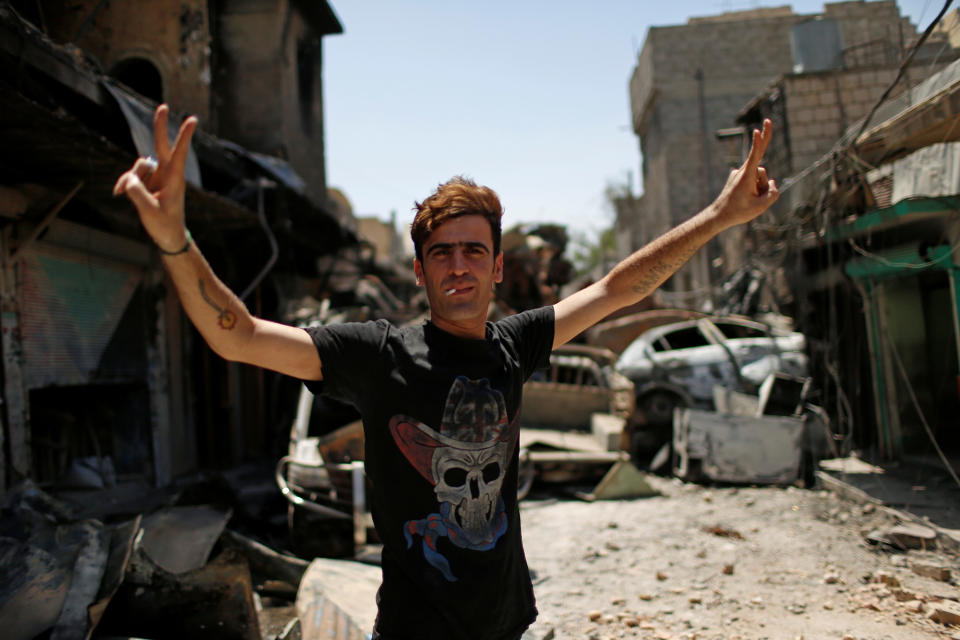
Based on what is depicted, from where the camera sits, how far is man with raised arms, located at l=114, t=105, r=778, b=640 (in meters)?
1.43

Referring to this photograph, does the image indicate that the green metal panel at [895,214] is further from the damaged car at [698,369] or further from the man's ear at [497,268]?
the man's ear at [497,268]

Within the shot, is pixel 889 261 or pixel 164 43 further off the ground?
pixel 164 43

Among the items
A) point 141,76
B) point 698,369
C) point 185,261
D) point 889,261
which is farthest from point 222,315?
point 141,76

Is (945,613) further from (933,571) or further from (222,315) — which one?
(222,315)

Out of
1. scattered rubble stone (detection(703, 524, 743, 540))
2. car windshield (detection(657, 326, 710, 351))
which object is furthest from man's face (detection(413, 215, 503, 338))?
car windshield (detection(657, 326, 710, 351))

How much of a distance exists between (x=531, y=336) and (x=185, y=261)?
1033 millimetres

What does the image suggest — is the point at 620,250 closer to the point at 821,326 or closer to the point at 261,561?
the point at 821,326

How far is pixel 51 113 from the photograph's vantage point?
4203 millimetres

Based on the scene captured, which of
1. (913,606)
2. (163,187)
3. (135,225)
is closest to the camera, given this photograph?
(163,187)

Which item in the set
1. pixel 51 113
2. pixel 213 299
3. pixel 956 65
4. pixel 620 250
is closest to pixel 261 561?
pixel 51 113

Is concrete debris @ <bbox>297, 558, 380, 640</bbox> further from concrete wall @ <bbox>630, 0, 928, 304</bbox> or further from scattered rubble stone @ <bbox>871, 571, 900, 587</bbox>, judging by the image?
concrete wall @ <bbox>630, 0, 928, 304</bbox>

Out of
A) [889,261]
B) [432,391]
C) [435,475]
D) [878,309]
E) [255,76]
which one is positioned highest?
[255,76]

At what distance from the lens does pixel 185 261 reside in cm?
139

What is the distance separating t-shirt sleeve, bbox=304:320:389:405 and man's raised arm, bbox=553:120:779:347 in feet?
2.10
